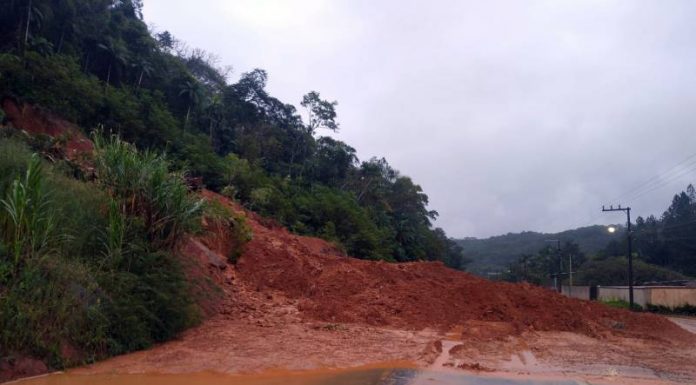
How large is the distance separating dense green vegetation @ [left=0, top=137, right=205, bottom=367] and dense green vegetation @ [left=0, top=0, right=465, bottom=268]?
1099cm

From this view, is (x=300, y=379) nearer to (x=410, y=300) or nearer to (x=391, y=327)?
(x=391, y=327)

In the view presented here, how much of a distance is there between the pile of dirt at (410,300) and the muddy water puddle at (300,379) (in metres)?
6.27

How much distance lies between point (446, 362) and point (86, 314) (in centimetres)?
607

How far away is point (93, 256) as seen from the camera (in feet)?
37.8

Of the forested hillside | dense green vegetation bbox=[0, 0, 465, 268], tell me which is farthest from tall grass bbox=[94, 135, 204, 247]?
the forested hillside

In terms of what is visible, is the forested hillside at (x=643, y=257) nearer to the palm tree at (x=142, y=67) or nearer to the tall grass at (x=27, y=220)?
the palm tree at (x=142, y=67)

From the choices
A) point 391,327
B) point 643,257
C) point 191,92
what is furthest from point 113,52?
point 643,257

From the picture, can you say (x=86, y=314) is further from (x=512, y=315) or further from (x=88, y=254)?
(x=512, y=315)

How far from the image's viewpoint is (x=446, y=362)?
430 inches

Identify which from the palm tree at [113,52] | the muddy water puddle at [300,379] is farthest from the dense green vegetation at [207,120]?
the muddy water puddle at [300,379]

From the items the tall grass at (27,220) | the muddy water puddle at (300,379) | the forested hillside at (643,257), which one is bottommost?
the muddy water puddle at (300,379)

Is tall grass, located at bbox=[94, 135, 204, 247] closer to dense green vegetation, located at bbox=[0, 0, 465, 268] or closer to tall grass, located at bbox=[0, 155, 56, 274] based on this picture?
tall grass, located at bbox=[0, 155, 56, 274]

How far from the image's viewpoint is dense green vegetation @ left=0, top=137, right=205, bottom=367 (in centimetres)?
931

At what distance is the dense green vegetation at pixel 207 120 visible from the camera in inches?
1186
